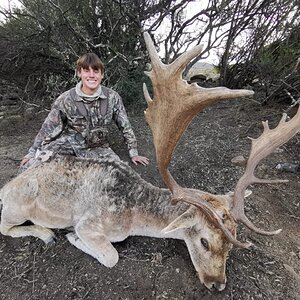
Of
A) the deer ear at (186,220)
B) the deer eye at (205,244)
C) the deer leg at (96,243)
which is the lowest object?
the deer leg at (96,243)

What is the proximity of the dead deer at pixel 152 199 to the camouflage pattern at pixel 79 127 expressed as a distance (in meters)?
0.73

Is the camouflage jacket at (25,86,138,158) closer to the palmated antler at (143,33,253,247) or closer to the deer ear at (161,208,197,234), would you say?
the palmated antler at (143,33,253,247)

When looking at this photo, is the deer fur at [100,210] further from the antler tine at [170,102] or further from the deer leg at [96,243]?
the antler tine at [170,102]

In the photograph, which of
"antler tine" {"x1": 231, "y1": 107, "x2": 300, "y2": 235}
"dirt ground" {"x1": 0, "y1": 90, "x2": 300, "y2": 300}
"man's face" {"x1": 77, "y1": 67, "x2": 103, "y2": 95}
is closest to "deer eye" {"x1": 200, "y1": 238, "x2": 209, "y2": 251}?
"dirt ground" {"x1": 0, "y1": 90, "x2": 300, "y2": 300}

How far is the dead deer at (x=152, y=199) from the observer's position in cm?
274

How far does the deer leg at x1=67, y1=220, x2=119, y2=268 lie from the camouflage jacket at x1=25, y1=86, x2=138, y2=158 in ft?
4.66

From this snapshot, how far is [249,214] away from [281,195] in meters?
0.73

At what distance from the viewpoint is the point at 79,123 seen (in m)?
4.48

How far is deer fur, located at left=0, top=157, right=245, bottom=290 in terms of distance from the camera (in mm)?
2959

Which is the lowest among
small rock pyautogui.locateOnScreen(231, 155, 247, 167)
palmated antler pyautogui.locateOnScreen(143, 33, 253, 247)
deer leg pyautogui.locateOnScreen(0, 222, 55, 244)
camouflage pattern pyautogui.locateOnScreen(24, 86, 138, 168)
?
deer leg pyautogui.locateOnScreen(0, 222, 55, 244)

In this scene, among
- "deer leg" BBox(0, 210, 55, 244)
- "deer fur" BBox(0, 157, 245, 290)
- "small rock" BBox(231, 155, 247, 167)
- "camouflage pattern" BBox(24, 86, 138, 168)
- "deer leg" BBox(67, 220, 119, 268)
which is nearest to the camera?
"deer fur" BBox(0, 157, 245, 290)

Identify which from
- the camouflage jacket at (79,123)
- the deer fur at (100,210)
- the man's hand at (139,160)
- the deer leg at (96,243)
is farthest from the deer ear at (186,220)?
the camouflage jacket at (79,123)

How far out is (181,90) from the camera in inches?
106

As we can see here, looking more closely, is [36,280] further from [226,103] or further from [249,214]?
[226,103]
